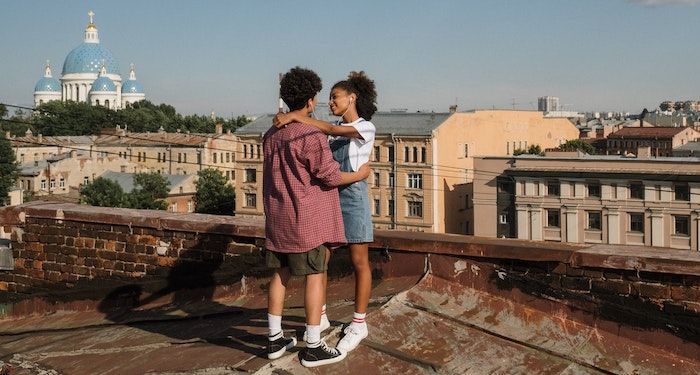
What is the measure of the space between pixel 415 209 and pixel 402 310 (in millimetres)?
38940

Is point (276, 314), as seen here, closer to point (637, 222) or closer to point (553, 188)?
point (637, 222)

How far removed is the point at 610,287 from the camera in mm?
4398

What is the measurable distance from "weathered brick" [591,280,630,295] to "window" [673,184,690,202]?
32.1 meters

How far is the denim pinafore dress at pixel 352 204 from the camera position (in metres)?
4.01

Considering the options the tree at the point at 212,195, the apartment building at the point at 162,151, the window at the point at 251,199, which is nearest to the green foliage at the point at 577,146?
the window at the point at 251,199

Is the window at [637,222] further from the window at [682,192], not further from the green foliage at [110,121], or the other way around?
the green foliage at [110,121]

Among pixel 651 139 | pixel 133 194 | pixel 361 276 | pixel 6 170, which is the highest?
pixel 651 139

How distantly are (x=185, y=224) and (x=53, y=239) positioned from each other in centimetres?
124

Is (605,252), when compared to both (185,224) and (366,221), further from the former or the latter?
(185,224)

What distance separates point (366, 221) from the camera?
409 cm

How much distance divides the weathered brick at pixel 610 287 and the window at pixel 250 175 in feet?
143

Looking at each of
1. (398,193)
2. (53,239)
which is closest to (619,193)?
(398,193)

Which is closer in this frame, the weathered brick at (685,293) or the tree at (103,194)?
the weathered brick at (685,293)

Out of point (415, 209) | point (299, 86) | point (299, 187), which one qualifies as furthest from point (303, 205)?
point (415, 209)
